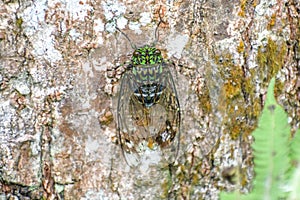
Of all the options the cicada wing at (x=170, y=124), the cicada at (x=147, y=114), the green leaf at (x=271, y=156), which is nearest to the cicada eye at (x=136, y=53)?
the cicada at (x=147, y=114)

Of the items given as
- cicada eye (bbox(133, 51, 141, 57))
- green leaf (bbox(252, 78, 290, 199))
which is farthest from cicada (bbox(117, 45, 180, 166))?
green leaf (bbox(252, 78, 290, 199))

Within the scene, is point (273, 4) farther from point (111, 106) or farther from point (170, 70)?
point (111, 106)

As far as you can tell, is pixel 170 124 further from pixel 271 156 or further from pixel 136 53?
pixel 271 156

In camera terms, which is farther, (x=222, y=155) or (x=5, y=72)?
(x=222, y=155)

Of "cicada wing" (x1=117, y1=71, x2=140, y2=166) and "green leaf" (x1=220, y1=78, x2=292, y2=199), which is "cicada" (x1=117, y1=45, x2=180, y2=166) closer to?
"cicada wing" (x1=117, y1=71, x2=140, y2=166)

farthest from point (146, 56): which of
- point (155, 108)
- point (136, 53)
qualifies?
point (155, 108)

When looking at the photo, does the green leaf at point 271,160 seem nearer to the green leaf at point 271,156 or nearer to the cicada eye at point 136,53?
the green leaf at point 271,156

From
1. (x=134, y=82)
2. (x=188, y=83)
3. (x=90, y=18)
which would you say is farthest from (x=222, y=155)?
(x=90, y=18)
